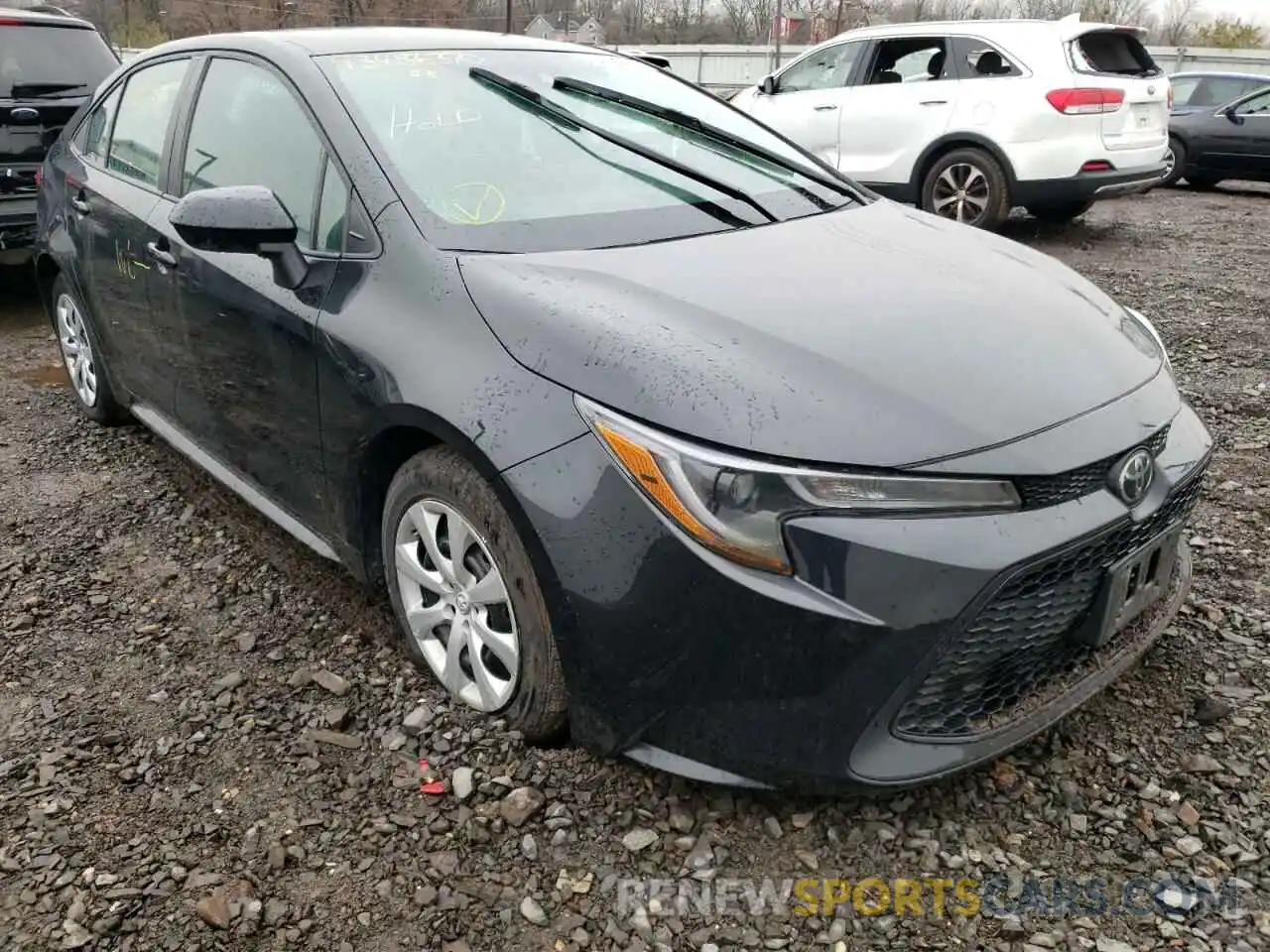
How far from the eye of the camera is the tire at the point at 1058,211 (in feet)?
26.5

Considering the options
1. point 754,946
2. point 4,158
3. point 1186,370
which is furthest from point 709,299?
point 4,158

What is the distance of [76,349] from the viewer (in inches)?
165

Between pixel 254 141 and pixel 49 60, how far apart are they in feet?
14.0

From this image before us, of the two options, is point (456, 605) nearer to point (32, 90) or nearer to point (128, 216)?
point (128, 216)

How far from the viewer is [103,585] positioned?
9.86 ft

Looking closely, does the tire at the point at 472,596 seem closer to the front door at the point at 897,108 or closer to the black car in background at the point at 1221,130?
the front door at the point at 897,108

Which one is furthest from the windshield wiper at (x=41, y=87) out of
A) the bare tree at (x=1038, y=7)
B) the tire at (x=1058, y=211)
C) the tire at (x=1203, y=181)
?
the bare tree at (x=1038, y=7)

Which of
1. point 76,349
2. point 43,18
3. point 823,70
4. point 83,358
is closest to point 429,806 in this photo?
point 83,358

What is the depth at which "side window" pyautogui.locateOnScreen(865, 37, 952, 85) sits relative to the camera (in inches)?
321

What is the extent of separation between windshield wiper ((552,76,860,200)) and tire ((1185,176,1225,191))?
1156cm

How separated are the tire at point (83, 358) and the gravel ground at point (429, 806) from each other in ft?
3.63

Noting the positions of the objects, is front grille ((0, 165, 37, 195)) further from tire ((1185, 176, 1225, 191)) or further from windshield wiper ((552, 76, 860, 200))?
tire ((1185, 176, 1225, 191))

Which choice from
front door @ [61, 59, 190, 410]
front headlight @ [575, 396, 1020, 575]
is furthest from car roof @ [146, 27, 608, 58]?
front headlight @ [575, 396, 1020, 575]

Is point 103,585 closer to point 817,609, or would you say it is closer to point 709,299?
point 709,299
